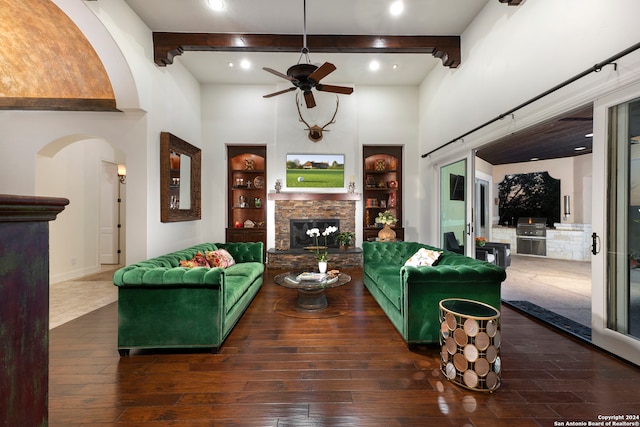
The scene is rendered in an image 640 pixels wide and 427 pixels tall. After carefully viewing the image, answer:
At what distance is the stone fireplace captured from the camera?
5.82 m

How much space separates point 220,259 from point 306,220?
2.45m

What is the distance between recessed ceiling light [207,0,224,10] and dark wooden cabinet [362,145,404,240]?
389cm

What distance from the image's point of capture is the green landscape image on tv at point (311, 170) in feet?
19.8

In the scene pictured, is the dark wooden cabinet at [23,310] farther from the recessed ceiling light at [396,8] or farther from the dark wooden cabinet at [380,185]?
the dark wooden cabinet at [380,185]

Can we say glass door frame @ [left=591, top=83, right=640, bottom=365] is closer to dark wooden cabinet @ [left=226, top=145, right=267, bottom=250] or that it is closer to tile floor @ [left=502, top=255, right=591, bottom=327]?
tile floor @ [left=502, top=255, right=591, bottom=327]

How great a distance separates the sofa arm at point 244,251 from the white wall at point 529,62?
148 inches

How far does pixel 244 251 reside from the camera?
4520 mm

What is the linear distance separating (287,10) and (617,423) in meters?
5.16

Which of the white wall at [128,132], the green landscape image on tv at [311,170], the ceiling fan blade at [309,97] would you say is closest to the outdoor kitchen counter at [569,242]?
the green landscape image on tv at [311,170]

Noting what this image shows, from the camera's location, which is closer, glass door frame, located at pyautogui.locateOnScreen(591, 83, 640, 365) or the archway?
glass door frame, located at pyautogui.locateOnScreen(591, 83, 640, 365)

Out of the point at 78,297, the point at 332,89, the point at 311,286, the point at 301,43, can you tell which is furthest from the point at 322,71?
the point at 78,297

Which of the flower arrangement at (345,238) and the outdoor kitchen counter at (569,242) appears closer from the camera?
the flower arrangement at (345,238)

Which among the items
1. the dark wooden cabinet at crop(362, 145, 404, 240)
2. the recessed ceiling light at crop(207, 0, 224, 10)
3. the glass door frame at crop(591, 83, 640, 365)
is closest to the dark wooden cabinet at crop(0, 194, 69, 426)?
the glass door frame at crop(591, 83, 640, 365)

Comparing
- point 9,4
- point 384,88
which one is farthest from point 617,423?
point 9,4
